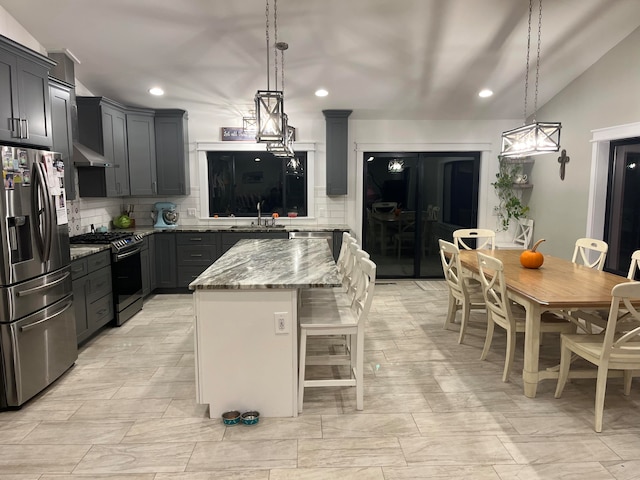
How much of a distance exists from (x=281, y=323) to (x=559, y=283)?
2.06 meters

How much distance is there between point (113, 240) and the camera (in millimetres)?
4426

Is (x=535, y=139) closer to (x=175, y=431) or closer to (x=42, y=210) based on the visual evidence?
(x=175, y=431)

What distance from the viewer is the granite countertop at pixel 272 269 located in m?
2.55

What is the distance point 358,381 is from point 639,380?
7.13 feet

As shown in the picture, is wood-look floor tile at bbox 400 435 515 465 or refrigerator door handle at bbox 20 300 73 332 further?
refrigerator door handle at bbox 20 300 73 332

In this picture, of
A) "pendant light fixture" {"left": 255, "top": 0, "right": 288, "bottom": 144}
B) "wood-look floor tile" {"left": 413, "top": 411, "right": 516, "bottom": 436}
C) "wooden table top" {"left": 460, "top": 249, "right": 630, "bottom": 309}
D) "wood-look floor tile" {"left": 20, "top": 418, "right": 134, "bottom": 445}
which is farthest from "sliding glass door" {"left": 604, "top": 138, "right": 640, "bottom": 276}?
"wood-look floor tile" {"left": 20, "top": 418, "right": 134, "bottom": 445}

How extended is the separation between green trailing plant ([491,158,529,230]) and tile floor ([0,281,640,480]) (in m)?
3.10

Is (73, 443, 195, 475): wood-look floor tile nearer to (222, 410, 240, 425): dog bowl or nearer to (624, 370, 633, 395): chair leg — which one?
(222, 410, 240, 425): dog bowl

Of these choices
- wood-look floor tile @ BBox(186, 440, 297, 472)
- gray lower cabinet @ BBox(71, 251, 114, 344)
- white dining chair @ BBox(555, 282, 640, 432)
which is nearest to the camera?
wood-look floor tile @ BBox(186, 440, 297, 472)

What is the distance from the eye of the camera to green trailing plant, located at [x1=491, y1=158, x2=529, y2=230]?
20.2 feet

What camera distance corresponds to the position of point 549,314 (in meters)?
3.34

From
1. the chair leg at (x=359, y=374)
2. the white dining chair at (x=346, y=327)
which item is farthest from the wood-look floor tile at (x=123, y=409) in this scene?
the chair leg at (x=359, y=374)

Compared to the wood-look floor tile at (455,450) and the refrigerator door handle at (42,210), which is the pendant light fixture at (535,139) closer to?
the wood-look floor tile at (455,450)

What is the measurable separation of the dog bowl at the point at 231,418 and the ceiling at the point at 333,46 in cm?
324
